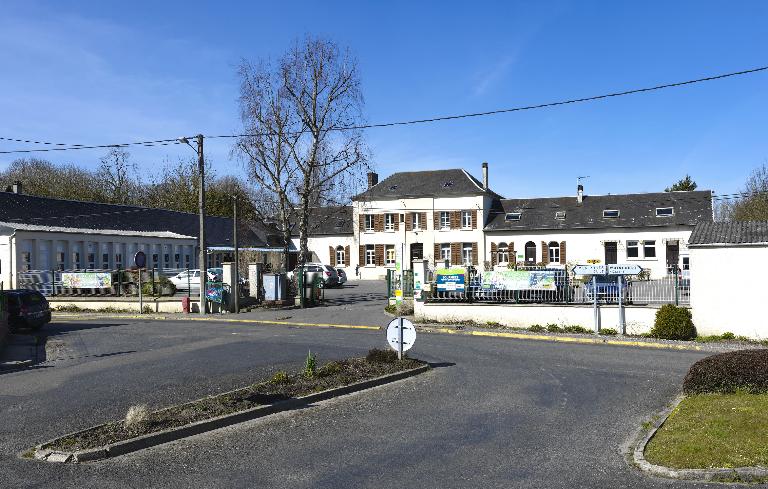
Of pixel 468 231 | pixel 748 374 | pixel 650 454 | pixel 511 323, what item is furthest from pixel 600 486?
pixel 468 231

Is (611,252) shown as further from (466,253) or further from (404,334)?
(404,334)

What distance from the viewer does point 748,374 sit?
10.5 metres

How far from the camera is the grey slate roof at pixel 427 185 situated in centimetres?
5606

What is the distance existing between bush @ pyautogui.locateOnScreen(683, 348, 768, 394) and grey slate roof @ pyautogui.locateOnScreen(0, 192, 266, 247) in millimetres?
34718

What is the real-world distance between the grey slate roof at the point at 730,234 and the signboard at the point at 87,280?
27222 mm

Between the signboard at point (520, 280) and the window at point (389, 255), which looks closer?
the signboard at point (520, 280)

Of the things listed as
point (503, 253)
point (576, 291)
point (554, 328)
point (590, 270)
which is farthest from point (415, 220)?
point (590, 270)

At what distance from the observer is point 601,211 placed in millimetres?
53281

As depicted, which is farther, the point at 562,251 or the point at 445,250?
the point at 445,250

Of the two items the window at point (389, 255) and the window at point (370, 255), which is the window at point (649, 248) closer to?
the window at point (389, 255)

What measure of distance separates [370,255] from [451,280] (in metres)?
34.2

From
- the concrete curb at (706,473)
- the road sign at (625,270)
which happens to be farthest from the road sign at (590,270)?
the concrete curb at (706,473)

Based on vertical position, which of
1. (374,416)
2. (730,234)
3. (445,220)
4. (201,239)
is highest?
(445,220)

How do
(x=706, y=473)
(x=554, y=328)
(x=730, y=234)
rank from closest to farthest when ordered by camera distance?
(x=706, y=473) < (x=730, y=234) < (x=554, y=328)
